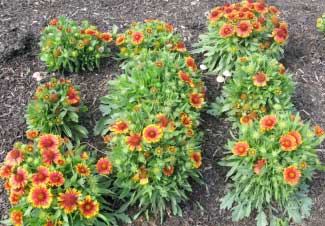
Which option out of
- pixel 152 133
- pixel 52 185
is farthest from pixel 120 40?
pixel 52 185

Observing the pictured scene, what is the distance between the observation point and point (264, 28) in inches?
189

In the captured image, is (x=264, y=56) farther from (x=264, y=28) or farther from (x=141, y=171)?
(x=141, y=171)

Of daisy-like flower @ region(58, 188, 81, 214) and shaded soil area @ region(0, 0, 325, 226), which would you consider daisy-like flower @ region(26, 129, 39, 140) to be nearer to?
shaded soil area @ region(0, 0, 325, 226)

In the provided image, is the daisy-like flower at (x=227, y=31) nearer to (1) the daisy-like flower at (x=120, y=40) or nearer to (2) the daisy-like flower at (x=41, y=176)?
(1) the daisy-like flower at (x=120, y=40)

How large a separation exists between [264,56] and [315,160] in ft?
4.12

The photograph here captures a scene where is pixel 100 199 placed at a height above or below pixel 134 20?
below

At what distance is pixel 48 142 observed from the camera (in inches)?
142

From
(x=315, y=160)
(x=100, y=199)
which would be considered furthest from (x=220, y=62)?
(x=100, y=199)

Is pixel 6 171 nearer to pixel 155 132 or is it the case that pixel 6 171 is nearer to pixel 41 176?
pixel 41 176

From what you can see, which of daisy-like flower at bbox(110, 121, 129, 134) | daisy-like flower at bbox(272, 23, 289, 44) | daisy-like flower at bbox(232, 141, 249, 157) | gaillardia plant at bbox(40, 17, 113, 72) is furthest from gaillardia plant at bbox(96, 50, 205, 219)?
daisy-like flower at bbox(272, 23, 289, 44)

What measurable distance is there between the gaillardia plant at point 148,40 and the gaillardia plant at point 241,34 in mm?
382

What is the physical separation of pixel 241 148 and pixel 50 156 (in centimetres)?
151

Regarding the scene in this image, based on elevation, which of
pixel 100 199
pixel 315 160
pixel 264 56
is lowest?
pixel 100 199

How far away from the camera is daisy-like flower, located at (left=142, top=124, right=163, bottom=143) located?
352 cm
